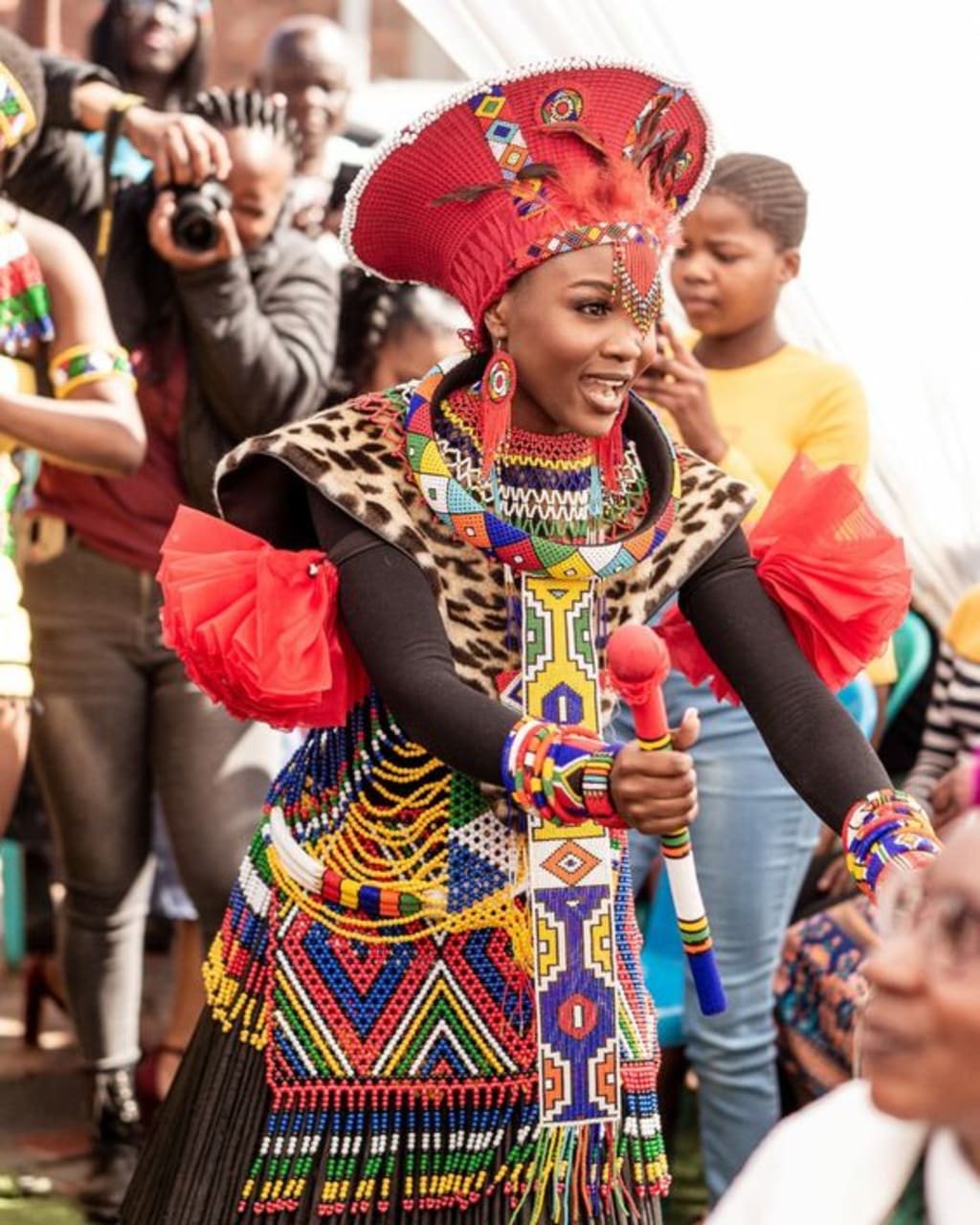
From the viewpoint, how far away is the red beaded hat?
2.80 metres

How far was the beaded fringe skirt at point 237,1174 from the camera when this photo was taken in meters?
2.85

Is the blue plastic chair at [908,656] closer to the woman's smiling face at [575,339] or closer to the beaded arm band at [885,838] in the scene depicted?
the woman's smiling face at [575,339]

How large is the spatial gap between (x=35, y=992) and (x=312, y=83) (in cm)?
260

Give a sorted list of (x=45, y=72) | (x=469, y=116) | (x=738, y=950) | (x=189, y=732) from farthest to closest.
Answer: (x=45, y=72), (x=189, y=732), (x=738, y=950), (x=469, y=116)

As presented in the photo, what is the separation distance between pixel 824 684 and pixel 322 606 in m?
0.68

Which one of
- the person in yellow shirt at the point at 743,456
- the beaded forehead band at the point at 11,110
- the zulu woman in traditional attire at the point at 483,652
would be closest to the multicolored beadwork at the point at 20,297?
the beaded forehead band at the point at 11,110

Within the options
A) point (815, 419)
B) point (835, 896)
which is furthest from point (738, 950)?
point (815, 419)

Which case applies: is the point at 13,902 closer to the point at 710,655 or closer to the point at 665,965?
the point at 665,965

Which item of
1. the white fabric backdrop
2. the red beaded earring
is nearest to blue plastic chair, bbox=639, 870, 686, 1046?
the white fabric backdrop

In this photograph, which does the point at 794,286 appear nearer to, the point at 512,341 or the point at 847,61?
the point at 847,61

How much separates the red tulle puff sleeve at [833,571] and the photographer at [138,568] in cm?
172

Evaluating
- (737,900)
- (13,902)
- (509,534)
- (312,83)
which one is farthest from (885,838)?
(312,83)

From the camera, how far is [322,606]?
2830 millimetres

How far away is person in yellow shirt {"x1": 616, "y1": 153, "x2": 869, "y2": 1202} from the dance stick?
1.56 meters
